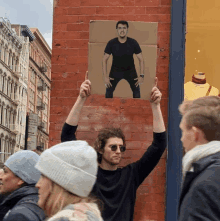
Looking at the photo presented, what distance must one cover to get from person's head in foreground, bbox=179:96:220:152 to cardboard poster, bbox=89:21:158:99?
2.04m

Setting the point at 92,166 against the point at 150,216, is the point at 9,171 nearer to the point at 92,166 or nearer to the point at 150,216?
the point at 92,166

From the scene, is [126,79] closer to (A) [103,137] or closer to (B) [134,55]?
(B) [134,55]

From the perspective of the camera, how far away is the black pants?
4.99m

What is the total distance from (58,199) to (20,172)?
127cm

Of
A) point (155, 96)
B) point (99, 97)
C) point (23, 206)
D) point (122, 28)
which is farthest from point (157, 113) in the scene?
point (23, 206)

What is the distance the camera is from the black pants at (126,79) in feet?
16.4

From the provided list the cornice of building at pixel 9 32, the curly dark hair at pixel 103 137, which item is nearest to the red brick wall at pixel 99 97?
the curly dark hair at pixel 103 137

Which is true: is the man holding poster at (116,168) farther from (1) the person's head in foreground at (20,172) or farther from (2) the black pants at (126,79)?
(1) the person's head in foreground at (20,172)

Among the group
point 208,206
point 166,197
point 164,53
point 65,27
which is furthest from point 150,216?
point 208,206

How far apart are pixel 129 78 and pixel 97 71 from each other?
35 centimetres

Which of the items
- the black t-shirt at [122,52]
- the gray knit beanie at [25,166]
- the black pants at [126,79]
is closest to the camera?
the gray knit beanie at [25,166]

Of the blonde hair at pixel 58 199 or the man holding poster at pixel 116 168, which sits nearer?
the blonde hair at pixel 58 199

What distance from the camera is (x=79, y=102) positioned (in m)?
4.81

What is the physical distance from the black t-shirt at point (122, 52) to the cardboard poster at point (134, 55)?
0.13 feet
